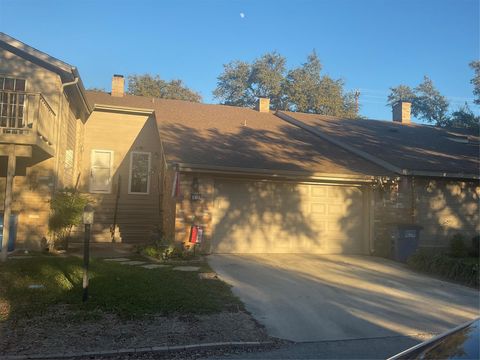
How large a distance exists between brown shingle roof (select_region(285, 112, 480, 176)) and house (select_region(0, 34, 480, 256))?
118mm

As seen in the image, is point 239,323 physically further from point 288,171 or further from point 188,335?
point 288,171

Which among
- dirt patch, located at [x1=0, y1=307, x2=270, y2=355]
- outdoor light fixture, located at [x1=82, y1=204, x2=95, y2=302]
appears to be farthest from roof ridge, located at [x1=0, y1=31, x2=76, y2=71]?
dirt patch, located at [x1=0, y1=307, x2=270, y2=355]

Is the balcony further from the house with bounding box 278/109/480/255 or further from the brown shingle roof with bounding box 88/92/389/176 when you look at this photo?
the house with bounding box 278/109/480/255

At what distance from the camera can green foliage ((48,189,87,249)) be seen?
459 inches

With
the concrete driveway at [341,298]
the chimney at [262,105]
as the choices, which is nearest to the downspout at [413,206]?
the concrete driveway at [341,298]

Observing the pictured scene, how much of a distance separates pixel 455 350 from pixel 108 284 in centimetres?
638

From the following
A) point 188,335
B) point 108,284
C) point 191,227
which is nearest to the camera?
point 188,335

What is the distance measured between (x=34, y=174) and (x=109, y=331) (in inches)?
291

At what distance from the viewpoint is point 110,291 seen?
7262 millimetres

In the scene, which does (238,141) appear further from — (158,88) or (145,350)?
(158,88)

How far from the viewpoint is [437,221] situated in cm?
1371

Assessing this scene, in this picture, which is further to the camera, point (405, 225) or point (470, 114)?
point (470, 114)

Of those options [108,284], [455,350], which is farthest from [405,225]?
[455,350]

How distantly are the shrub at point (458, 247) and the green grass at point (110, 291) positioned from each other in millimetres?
7414
